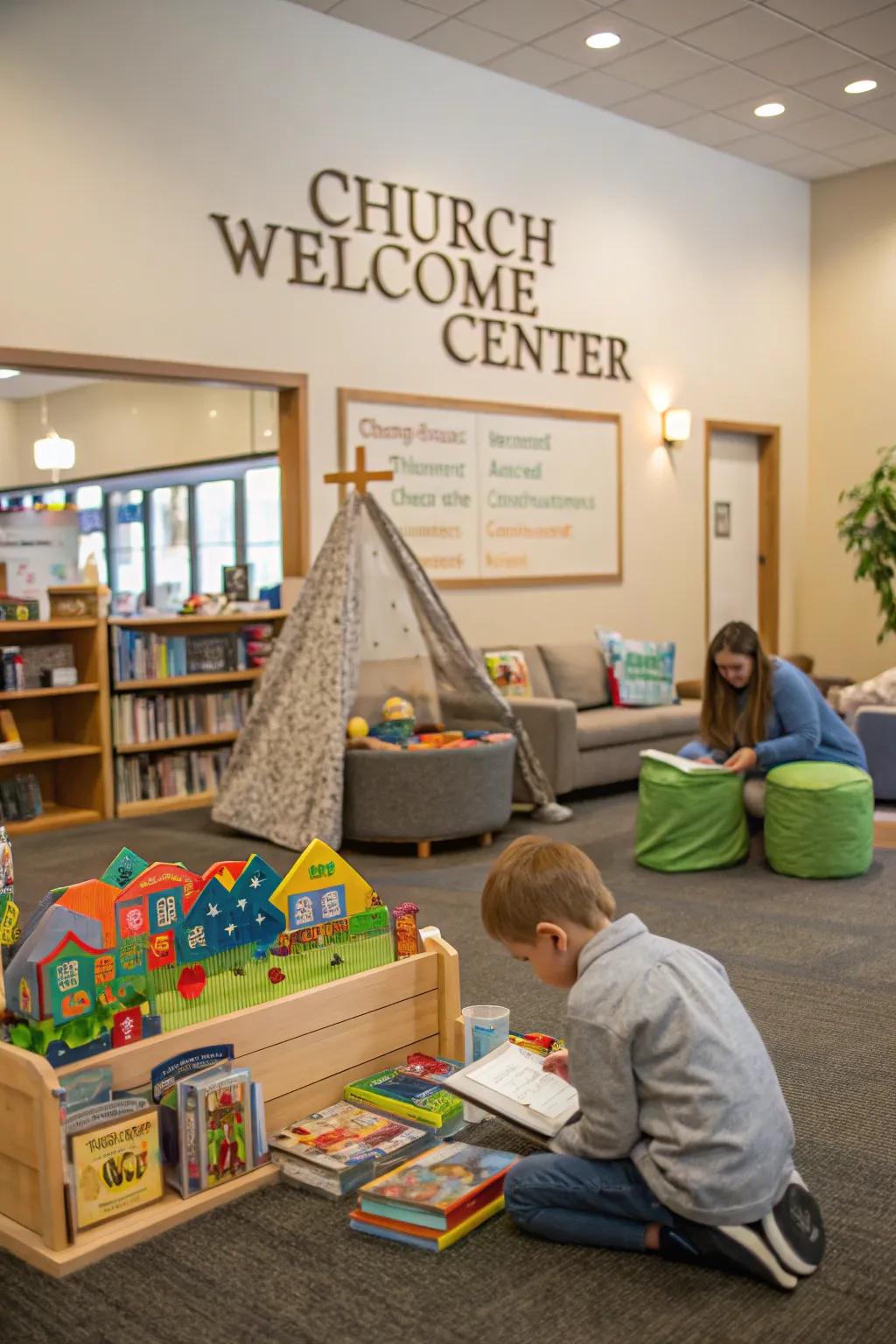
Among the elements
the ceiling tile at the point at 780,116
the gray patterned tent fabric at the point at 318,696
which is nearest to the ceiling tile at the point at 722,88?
the ceiling tile at the point at 780,116

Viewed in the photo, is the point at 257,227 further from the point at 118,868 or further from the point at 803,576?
the point at 803,576

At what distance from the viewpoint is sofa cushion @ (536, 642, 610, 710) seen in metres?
7.32

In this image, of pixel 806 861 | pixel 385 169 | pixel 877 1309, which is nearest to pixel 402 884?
pixel 806 861

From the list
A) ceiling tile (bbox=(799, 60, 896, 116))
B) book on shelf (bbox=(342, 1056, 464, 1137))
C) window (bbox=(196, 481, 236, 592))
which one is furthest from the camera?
window (bbox=(196, 481, 236, 592))

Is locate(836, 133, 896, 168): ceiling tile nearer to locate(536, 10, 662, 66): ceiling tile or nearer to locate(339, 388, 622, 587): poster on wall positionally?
locate(536, 10, 662, 66): ceiling tile

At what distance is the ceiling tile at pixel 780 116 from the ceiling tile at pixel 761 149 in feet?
0.45

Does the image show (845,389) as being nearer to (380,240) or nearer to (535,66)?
(535,66)

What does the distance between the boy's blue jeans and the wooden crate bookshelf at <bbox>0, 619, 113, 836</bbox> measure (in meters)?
4.25

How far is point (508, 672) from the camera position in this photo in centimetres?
699

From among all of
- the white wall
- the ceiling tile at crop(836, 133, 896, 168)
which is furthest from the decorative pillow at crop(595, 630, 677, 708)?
the ceiling tile at crop(836, 133, 896, 168)

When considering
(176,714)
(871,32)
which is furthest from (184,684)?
(871,32)

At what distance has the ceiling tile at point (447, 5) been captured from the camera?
654 cm

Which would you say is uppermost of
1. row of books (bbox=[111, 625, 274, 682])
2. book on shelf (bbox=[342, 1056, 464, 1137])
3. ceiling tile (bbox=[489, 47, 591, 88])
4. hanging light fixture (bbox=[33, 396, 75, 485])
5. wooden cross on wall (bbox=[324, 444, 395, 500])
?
ceiling tile (bbox=[489, 47, 591, 88])

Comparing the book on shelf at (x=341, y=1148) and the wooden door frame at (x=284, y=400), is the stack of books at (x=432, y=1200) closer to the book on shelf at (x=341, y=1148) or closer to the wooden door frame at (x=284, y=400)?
the book on shelf at (x=341, y=1148)
